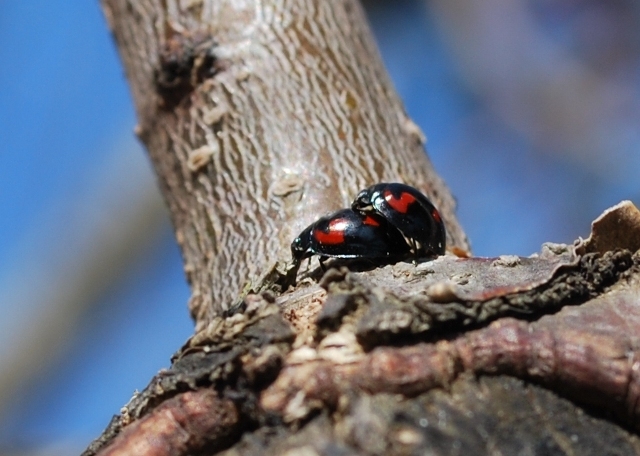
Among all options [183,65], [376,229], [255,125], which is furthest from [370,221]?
[183,65]

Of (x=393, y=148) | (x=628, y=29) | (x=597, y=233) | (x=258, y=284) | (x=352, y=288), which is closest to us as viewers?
(x=352, y=288)

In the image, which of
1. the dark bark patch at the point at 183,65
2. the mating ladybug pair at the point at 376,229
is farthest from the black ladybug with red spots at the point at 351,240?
the dark bark patch at the point at 183,65

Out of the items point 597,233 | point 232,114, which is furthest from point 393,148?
point 597,233

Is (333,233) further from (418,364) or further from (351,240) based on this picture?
(418,364)

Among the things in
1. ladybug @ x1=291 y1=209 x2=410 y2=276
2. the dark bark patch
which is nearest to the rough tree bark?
ladybug @ x1=291 y1=209 x2=410 y2=276

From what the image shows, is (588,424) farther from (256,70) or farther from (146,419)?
(256,70)

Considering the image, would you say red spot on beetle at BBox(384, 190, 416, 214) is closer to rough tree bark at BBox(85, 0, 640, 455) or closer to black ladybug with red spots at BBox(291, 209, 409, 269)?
black ladybug with red spots at BBox(291, 209, 409, 269)
